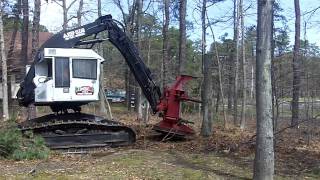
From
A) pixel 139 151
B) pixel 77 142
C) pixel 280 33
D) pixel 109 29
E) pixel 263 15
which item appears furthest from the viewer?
pixel 280 33

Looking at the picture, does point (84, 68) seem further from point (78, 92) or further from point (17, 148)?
point (17, 148)

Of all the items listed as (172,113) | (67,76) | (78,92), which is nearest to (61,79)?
(67,76)

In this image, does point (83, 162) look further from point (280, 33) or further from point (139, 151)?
point (280, 33)

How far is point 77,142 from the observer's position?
15.1 meters

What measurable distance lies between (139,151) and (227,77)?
1266 inches

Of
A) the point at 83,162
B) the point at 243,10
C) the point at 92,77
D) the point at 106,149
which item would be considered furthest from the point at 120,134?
the point at 243,10

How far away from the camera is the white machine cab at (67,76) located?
1512cm

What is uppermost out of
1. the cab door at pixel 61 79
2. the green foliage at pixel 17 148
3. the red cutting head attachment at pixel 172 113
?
the cab door at pixel 61 79

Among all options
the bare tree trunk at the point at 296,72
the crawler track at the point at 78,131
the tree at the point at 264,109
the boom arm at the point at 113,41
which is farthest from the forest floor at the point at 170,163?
the bare tree trunk at the point at 296,72

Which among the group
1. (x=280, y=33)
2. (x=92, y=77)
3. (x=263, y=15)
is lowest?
(x=92, y=77)

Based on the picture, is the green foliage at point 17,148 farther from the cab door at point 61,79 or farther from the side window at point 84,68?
the side window at point 84,68

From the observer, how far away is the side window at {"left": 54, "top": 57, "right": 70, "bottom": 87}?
15.2 metres

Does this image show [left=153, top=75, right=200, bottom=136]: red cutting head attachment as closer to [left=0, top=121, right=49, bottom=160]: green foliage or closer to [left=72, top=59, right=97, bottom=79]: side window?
[left=72, top=59, right=97, bottom=79]: side window

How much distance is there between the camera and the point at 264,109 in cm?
871
